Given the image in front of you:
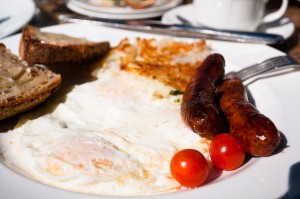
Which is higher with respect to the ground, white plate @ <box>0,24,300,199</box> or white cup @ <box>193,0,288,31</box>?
white cup @ <box>193,0,288,31</box>

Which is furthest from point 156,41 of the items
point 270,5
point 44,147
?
point 270,5

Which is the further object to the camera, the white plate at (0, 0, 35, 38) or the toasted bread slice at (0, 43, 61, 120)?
the white plate at (0, 0, 35, 38)

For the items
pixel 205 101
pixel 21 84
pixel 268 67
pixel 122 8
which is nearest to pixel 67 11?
pixel 122 8

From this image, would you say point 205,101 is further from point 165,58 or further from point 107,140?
point 165,58

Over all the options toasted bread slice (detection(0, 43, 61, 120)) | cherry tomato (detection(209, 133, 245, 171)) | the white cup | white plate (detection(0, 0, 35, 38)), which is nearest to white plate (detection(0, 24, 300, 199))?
cherry tomato (detection(209, 133, 245, 171))

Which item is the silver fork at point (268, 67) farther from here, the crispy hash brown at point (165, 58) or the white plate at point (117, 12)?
the white plate at point (117, 12)

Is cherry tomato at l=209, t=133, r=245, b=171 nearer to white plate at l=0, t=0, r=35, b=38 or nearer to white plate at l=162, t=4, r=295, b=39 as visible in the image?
white plate at l=162, t=4, r=295, b=39

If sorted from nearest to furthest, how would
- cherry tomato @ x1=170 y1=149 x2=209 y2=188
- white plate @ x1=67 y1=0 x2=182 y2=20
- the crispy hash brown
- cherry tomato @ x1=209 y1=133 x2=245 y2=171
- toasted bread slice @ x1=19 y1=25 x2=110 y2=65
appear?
cherry tomato @ x1=170 y1=149 x2=209 y2=188, cherry tomato @ x1=209 y1=133 x2=245 y2=171, toasted bread slice @ x1=19 y1=25 x2=110 y2=65, the crispy hash brown, white plate @ x1=67 y1=0 x2=182 y2=20

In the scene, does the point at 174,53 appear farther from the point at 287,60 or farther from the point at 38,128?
the point at 38,128
